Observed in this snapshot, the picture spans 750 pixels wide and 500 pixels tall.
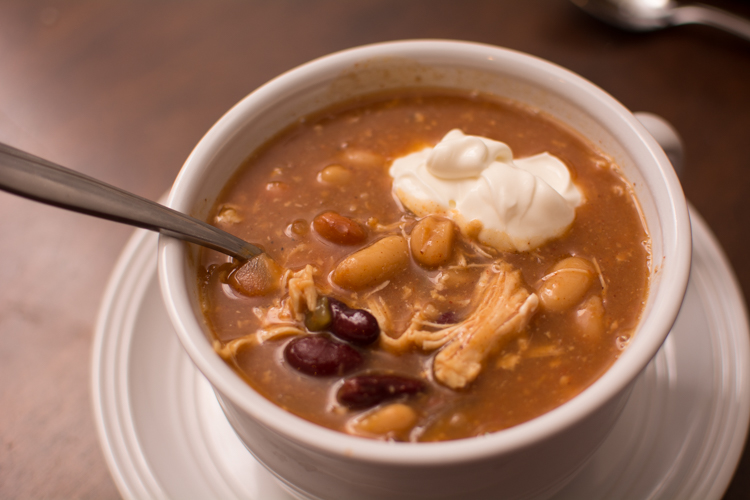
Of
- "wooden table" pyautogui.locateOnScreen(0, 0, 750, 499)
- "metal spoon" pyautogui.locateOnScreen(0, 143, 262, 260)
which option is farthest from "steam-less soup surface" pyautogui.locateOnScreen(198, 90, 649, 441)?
"wooden table" pyautogui.locateOnScreen(0, 0, 750, 499)

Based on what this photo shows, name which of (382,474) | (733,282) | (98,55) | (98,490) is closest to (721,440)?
(733,282)

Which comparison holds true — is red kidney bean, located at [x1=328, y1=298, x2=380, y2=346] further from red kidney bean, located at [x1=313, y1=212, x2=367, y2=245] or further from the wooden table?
the wooden table

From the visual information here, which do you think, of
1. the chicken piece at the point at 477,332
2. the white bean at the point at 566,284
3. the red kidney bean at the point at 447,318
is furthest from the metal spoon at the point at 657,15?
the red kidney bean at the point at 447,318

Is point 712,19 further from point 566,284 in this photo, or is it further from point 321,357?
point 321,357

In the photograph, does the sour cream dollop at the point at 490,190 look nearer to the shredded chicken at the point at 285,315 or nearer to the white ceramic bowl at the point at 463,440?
the white ceramic bowl at the point at 463,440

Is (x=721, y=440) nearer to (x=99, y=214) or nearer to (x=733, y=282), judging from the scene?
(x=733, y=282)

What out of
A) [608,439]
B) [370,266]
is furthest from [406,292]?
[608,439]
